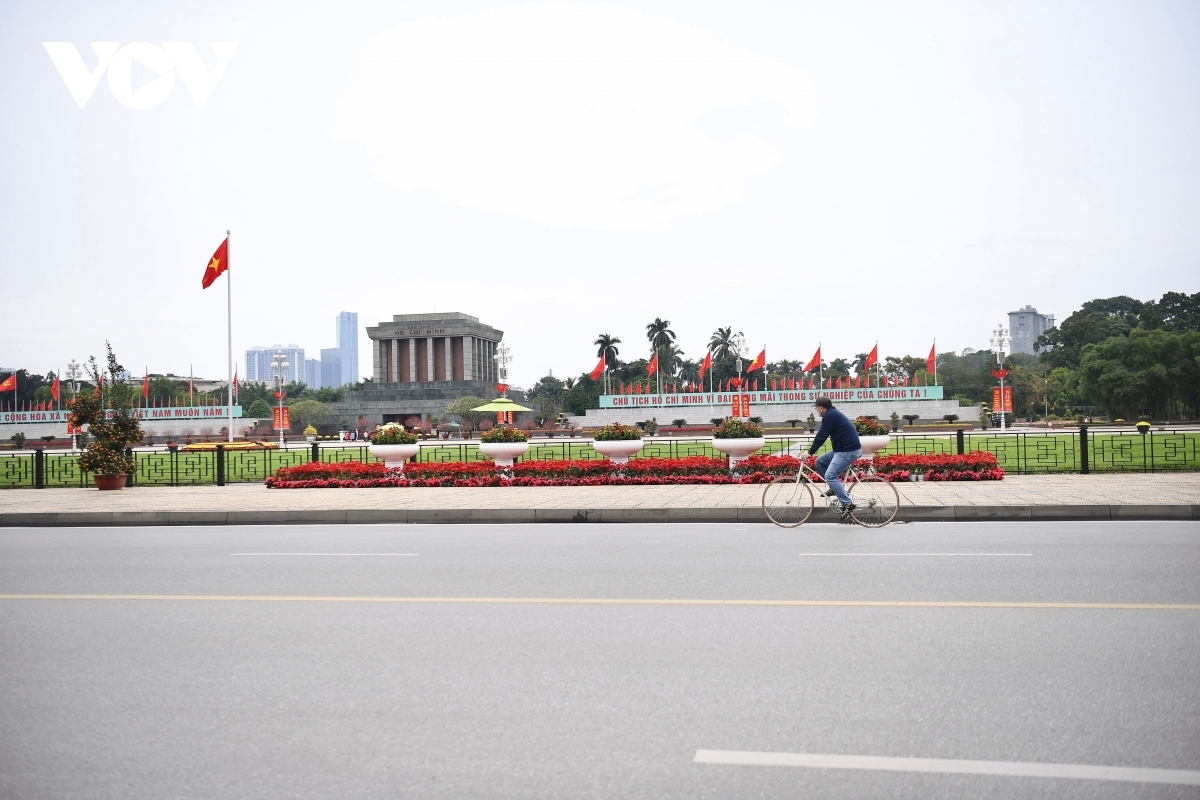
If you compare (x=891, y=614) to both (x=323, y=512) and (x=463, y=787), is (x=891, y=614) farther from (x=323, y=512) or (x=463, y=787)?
(x=323, y=512)

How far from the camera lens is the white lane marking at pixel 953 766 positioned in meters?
3.64

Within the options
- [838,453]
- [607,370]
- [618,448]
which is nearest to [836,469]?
[838,453]

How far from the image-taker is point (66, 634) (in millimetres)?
6367

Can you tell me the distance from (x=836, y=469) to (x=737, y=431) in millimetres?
8011

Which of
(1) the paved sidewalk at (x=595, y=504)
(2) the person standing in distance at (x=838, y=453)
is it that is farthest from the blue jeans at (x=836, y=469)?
(1) the paved sidewalk at (x=595, y=504)

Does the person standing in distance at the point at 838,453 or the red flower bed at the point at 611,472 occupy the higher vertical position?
the person standing in distance at the point at 838,453

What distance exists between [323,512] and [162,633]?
846cm

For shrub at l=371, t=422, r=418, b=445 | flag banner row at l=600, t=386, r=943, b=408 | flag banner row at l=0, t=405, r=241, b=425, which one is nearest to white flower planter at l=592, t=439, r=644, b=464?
shrub at l=371, t=422, r=418, b=445

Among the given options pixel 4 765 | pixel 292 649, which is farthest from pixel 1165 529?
pixel 4 765

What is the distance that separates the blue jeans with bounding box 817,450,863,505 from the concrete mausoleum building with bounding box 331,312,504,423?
270 ft

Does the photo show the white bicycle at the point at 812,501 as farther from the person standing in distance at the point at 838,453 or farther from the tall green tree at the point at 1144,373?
the tall green tree at the point at 1144,373

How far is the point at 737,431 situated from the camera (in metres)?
19.9

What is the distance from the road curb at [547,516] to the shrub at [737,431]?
610 centimetres

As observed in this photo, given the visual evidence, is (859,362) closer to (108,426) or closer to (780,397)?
(780,397)
